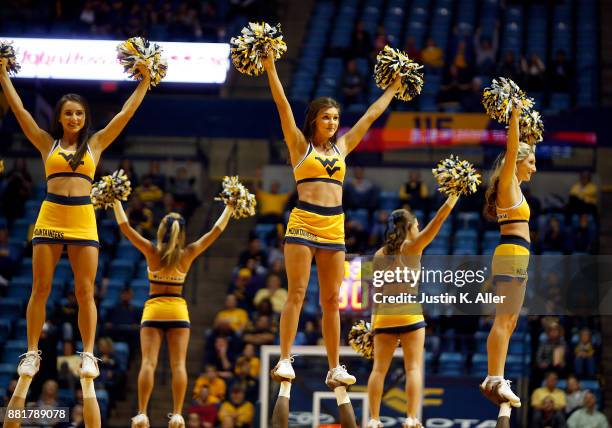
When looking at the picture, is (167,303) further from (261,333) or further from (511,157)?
(261,333)

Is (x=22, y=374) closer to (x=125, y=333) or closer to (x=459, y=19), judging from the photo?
(x=125, y=333)

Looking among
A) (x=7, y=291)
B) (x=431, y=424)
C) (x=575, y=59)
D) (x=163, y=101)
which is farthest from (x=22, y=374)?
(x=575, y=59)

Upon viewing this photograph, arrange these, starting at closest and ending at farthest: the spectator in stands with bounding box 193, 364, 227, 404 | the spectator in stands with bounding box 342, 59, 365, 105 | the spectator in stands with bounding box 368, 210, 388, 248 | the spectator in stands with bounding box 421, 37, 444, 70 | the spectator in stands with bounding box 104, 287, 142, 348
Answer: the spectator in stands with bounding box 193, 364, 227, 404 → the spectator in stands with bounding box 104, 287, 142, 348 → the spectator in stands with bounding box 368, 210, 388, 248 → the spectator in stands with bounding box 342, 59, 365, 105 → the spectator in stands with bounding box 421, 37, 444, 70

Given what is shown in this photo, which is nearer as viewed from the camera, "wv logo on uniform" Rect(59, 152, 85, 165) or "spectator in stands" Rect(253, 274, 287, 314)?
"wv logo on uniform" Rect(59, 152, 85, 165)

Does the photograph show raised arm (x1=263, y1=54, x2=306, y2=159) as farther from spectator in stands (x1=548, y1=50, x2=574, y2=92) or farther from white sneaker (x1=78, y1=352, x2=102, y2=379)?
spectator in stands (x1=548, y1=50, x2=574, y2=92)

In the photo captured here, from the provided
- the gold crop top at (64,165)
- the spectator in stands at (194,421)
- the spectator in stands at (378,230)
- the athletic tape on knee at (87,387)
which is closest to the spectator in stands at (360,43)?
the spectator in stands at (378,230)

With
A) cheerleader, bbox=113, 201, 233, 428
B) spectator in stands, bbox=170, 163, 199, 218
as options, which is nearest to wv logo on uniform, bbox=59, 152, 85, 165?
cheerleader, bbox=113, 201, 233, 428

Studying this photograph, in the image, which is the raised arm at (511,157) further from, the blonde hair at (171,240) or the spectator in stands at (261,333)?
the spectator in stands at (261,333)

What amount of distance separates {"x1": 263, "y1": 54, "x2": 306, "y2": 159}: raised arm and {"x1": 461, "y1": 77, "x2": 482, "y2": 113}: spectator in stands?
949 centimetres

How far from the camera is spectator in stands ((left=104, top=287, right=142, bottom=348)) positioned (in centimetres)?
1536

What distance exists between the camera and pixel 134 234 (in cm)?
1058

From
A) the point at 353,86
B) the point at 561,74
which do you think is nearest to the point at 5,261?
the point at 353,86

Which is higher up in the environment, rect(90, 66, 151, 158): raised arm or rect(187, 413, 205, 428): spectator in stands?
rect(90, 66, 151, 158): raised arm

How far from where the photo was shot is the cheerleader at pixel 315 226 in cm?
886
